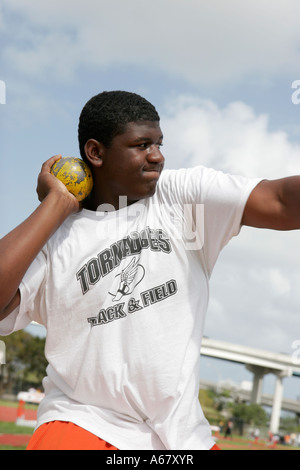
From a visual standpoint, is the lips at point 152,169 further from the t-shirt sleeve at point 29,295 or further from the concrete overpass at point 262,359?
the concrete overpass at point 262,359

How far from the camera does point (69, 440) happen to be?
8.67 ft

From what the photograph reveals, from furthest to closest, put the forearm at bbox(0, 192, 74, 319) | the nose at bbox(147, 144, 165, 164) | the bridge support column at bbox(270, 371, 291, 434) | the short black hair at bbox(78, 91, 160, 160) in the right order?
the bridge support column at bbox(270, 371, 291, 434) < the short black hair at bbox(78, 91, 160, 160) < the nose at bbox(147, 144, 165, 164) < the forearm at bbox(0, 192, 74, 319)

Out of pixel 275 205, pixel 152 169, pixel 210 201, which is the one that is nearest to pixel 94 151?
pixel 152 169

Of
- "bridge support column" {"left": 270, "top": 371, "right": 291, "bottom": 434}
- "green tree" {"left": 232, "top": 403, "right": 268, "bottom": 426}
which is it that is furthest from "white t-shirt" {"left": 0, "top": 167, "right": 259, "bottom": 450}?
"green tree" {"left": 232, "top": 403, "right": 268, "bottom": 426}

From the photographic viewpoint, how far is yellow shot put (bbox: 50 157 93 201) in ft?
10.2

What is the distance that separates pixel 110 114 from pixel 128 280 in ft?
2.90

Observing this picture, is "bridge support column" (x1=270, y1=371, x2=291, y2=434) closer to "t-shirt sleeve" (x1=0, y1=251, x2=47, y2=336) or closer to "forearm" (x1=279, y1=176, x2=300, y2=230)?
"t-shirt sleeve" (x1=0, y1=251, x2=47, y2=336)

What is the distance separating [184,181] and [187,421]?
3.63 feet

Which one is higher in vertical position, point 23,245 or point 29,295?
point 23,245

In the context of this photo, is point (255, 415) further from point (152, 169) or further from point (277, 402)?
point (152, 169)

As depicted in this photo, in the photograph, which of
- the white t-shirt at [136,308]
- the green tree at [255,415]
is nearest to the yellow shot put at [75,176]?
the white t-shirt at [136,308]

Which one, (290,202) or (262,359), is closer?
(290,202)

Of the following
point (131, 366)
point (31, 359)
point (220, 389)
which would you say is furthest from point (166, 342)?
point (220, 389)

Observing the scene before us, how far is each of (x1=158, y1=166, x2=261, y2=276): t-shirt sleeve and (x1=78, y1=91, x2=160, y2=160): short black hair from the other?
0.36 m
